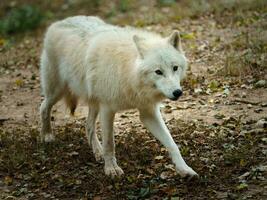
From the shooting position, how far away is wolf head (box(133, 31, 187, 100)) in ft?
16.0

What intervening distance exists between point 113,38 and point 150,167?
1466 millimetres

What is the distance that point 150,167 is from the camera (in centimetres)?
568

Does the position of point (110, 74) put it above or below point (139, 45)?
below

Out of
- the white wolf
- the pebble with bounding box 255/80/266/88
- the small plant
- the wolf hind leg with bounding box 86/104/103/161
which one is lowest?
the small plant

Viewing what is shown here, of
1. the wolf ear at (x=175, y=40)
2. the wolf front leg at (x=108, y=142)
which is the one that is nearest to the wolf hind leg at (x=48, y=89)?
the wolf front leg at (x=108, y=142)

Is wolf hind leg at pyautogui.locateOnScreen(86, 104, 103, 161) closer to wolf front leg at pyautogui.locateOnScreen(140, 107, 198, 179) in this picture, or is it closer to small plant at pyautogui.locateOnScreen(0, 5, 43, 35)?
wolf front leg at pyautogui.locateOnScreen(140, 107, 198, 179)

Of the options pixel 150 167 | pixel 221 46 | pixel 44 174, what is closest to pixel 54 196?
pixel 44 174

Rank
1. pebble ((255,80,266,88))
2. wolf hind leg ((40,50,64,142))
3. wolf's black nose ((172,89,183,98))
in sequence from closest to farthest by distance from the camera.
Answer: wolf's black nose ((172,89,183,98)) → wolf hind leg ((40,50,64,142)) → pebble ((255,80,266,88))

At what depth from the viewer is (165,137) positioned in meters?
5.40

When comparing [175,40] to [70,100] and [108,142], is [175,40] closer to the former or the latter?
[108,142]

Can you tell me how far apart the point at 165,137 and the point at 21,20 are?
9.03 meters

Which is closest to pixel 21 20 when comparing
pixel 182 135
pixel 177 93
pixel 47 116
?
pixel 47 116

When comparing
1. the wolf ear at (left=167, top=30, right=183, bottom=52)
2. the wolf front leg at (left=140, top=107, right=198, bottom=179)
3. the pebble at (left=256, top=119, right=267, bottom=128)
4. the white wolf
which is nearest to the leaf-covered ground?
the pebble at (left=256, top=119, right=267, bottom=128)

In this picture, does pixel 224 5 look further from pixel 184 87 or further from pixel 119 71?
pixel 119 71
